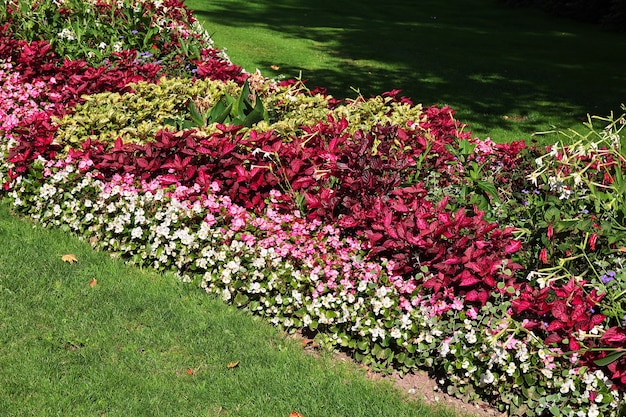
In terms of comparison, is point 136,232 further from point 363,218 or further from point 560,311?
point 560,311

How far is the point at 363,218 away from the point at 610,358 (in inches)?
62.0

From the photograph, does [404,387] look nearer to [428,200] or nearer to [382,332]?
[382,332]

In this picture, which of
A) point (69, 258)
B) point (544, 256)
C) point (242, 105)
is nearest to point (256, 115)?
point (242, 105)

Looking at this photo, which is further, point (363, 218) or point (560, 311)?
point (363, 218)

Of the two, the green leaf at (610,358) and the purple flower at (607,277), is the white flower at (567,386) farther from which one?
the purple flower at (607,277)

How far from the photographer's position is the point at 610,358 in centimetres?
339

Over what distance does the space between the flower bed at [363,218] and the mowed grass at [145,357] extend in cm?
23

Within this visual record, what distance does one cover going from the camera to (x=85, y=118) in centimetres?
579

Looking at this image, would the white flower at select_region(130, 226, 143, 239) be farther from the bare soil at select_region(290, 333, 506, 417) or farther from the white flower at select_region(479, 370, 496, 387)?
the white flower at select_region(479, 370, 496, 387)

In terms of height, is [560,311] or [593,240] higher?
[593,240]

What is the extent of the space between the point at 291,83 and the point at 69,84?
6.70ft

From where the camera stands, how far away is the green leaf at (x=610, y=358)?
11.1ft

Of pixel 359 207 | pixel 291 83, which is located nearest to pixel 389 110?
pixel 291 83

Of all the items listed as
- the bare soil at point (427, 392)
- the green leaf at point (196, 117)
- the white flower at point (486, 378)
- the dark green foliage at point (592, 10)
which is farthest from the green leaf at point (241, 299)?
the dark green foliage at point (592, 10)
